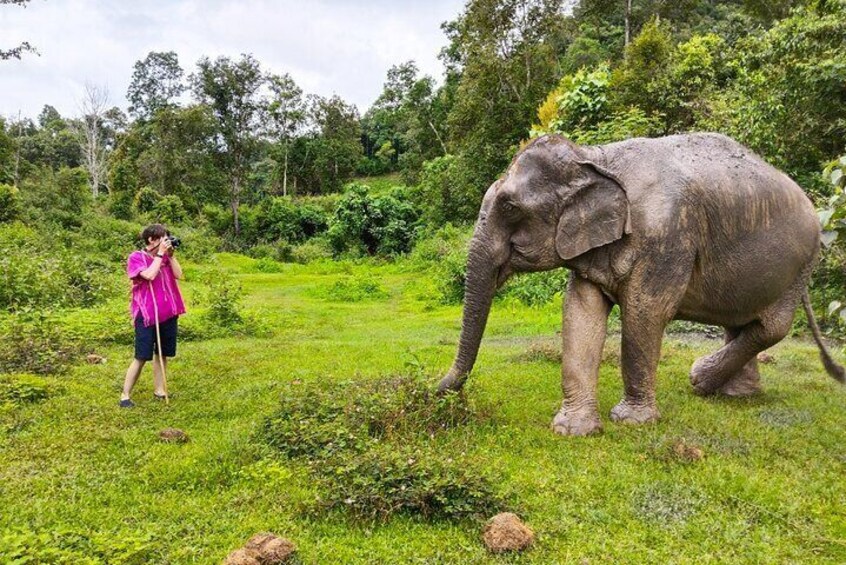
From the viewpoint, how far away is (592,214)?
17.9 ft

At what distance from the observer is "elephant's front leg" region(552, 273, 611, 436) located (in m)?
5.52

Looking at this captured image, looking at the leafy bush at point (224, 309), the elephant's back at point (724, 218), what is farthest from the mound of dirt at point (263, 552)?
the leafy bush at point (224, 309)

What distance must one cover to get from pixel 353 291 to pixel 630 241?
13304 millimetres

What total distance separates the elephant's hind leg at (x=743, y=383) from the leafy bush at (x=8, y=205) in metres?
26.9

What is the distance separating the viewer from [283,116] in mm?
48031

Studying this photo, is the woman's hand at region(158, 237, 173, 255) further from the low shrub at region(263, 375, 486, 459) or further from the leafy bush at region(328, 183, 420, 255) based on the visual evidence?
the leafy bush at region(328, 183, 420, 255)

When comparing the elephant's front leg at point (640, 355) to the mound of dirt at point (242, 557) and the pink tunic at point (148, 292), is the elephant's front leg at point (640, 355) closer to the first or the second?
the mound of dirt at point (242, 557)

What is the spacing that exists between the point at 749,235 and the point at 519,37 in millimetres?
23082

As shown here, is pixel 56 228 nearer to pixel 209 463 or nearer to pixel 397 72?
pixel 209 463

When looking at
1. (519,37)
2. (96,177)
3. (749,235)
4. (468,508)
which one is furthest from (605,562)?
(96,177)

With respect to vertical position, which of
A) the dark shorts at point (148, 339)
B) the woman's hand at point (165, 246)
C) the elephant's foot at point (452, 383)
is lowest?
the elephant's foot at point (452, 383)

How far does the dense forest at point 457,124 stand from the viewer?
1281 centimetres

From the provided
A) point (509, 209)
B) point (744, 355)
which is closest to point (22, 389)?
point (509, 209)

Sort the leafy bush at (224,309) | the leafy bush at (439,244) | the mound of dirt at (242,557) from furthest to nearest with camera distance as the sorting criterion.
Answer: the leafy bush at (439,244) < the leafy bush at (224,309) < the mound of dirt at (242,557)
